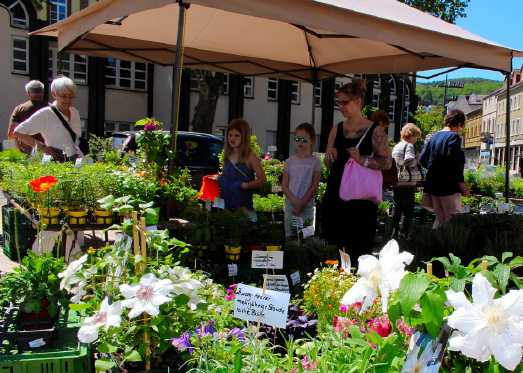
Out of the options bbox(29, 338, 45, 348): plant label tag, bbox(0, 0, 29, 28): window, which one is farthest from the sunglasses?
bbox(0, 0, 29, 28): window

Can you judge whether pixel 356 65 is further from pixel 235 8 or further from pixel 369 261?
pixel 369 261

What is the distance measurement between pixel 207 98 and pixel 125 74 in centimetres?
625

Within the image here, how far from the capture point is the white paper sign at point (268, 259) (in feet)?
8.27

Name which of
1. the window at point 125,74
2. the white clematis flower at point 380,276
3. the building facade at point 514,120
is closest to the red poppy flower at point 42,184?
the white clematis flower at point 380,276

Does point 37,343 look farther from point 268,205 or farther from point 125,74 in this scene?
point 125,74

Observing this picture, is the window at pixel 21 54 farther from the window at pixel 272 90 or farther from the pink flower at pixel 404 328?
the pink flower at pixel 404 328

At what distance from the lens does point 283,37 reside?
6.15 meters

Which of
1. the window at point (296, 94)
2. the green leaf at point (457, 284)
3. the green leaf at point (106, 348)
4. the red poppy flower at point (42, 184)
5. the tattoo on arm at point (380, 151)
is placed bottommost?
the green leaf at point (106, 348)

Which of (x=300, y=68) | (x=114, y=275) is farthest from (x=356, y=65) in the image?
(x=114, y=275)

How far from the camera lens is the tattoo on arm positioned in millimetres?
3938

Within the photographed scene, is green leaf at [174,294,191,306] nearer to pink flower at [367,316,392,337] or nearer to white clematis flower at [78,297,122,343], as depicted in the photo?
white clematis flower at [78,297,122,343]

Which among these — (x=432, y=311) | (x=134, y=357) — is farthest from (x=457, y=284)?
(x=134, y=357)

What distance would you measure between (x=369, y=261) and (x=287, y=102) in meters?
26.0

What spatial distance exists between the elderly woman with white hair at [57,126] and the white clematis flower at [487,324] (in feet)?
14.6
